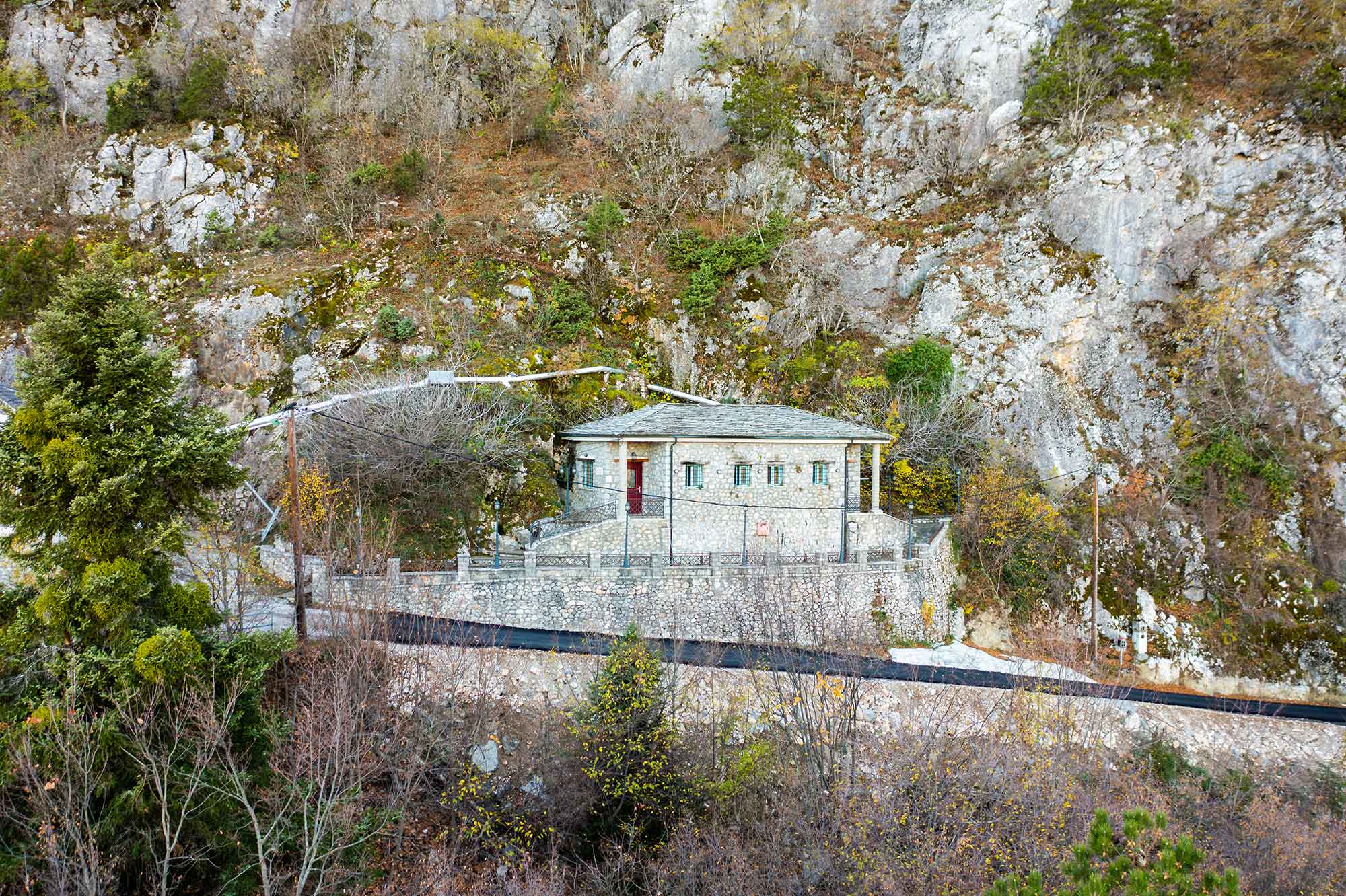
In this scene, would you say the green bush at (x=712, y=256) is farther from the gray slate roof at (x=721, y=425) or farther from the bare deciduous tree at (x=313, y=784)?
the bare deciduous tree at (x=313, y=784)

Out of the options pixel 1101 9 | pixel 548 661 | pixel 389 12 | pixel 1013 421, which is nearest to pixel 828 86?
pixel 1101 9

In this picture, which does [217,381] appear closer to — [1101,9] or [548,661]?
[548,661]

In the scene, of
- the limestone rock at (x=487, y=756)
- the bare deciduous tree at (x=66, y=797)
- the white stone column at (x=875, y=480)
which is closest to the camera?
the bare deciduous tree at (x=66, y=797)

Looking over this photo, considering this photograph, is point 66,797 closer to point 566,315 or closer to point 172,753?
point 172,753

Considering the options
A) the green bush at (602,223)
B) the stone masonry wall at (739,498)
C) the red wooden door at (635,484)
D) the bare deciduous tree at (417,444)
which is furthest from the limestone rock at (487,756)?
the green bush at (602,223)

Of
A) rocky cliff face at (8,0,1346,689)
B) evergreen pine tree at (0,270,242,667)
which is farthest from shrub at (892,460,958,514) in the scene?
evergreen pine tree at (0,270,242,667)
